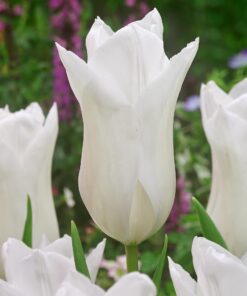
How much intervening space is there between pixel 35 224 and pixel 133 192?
166mm

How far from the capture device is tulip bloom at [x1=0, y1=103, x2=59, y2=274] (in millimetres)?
880

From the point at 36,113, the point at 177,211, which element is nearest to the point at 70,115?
the point at 177,211

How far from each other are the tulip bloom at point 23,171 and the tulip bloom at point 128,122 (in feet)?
0.35

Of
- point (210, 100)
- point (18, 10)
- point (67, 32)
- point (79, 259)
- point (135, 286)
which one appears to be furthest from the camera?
point (18, 10)

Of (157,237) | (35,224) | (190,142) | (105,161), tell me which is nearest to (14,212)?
(35,224)

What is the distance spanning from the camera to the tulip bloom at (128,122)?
747mm

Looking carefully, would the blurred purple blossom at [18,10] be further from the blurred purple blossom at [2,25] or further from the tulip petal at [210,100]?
the tulip petal at [210,100]

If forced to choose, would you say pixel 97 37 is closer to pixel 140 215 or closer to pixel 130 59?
pixel 130 59

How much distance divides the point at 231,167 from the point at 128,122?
13 centimetres

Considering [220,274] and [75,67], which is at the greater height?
[75,67]

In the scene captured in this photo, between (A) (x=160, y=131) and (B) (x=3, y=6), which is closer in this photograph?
(A) (x=160, y=131)

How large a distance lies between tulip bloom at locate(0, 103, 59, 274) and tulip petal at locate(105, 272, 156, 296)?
12.2 inches

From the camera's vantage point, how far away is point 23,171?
0.89 meters

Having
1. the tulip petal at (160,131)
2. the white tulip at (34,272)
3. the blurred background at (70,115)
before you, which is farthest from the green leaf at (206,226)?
the blurred background at (70,115)
